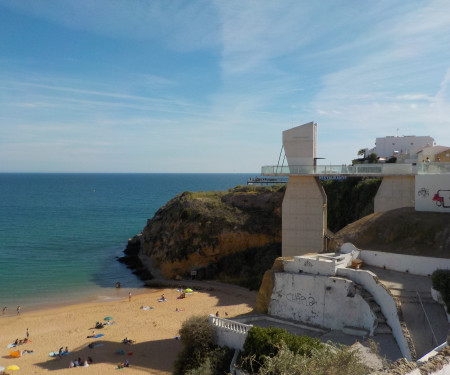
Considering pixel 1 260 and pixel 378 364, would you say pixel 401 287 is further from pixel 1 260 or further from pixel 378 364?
pixel 1 260

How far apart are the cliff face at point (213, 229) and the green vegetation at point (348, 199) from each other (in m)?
5.75

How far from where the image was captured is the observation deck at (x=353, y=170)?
82.9 ft

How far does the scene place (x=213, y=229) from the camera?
4184 cm

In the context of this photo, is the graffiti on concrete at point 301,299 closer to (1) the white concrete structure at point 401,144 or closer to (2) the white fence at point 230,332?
(2) the white fence at point 230,332

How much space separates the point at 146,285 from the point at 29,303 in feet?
35.7

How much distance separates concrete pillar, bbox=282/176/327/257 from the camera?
2767cm

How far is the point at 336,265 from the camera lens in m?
18.2

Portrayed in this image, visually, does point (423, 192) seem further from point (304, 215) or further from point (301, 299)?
point (301, 299)

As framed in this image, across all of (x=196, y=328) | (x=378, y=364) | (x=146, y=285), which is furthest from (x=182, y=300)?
(x=378, y=364)

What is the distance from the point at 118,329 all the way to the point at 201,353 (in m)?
13.3

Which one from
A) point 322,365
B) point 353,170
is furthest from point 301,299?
point 353,170

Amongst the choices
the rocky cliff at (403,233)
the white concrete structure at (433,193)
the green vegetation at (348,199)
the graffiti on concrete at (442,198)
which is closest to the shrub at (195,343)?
the rocky cliff at (403,233)

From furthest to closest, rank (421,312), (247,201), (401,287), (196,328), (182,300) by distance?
(247,201), (182,300), (196,328), (401,287), (421,312)

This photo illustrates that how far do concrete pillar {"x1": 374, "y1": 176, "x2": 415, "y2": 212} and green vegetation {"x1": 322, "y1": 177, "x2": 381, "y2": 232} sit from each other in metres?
9.13
